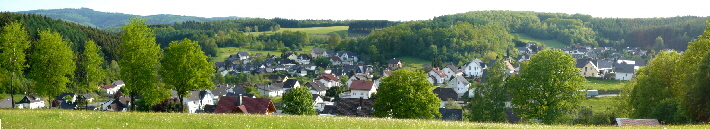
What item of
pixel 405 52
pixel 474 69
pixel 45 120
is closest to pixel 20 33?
pixel 45 120

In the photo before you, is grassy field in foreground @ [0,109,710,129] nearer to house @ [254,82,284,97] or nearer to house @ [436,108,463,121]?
house @ [436,108,463,121]

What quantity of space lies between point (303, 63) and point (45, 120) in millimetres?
119418

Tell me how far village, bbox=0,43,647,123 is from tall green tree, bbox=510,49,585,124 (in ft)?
21.1

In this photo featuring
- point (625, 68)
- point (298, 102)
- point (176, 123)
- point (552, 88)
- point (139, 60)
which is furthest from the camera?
point (625, 68)

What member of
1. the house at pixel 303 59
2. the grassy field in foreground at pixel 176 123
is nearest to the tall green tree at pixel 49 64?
the grassy field in foreground at pixel 176 123

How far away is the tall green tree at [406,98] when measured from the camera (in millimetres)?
34906

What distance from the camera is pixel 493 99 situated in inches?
1393

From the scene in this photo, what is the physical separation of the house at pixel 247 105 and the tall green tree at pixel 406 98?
9872 mm

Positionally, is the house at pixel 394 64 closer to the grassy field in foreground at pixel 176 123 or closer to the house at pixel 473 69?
the house at pixel 473 69

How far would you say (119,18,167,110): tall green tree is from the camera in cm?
2953

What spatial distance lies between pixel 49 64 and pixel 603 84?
72.2 m

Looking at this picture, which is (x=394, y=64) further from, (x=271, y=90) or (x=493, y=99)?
(x=493, y=99)

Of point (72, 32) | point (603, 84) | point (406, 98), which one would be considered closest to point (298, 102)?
point (406, 98)

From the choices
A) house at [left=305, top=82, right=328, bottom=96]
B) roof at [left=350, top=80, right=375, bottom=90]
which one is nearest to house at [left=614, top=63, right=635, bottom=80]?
roof at [left=350, top=80, right=375, bottom=90]
